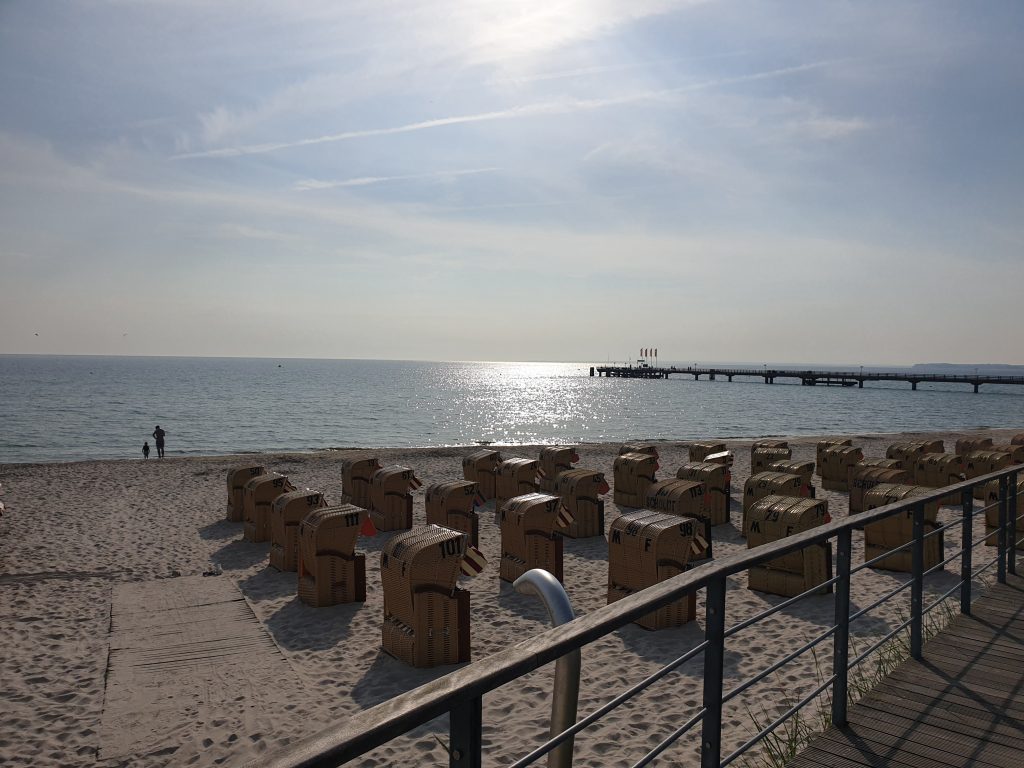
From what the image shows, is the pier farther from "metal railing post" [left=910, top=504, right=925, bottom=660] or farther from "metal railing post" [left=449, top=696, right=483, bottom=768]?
"metal railing post" [left=449, top=696, right=483, bottom=768]

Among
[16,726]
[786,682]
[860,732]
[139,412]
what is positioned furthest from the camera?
[139,412]

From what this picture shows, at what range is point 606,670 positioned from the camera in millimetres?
7637

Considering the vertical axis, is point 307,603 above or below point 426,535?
below

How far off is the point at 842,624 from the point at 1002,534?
3721 mm

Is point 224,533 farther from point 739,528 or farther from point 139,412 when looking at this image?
point 139,412

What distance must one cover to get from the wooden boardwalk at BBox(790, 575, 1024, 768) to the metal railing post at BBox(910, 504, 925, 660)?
134 mm

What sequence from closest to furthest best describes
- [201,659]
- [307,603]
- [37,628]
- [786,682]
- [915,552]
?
[915,552]
[786,682]
[201,659]
[37,628]
[307,603]

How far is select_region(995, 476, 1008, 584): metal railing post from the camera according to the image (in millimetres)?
6078

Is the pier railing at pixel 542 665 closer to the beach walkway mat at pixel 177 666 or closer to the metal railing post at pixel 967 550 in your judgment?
the metal railing post at pixel 967 550

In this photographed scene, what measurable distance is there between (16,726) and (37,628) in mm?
2944

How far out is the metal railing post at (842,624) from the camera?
383cm

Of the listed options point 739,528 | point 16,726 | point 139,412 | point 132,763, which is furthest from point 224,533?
point 139,412

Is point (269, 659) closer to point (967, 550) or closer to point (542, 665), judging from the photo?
point (967, 550)

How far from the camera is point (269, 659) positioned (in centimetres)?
810
